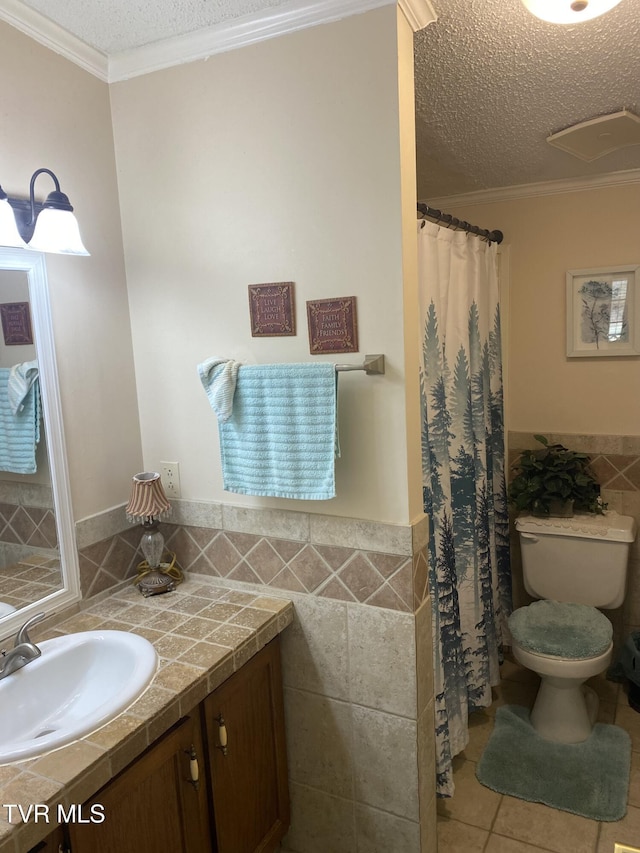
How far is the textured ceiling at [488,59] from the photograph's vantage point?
4.68ft

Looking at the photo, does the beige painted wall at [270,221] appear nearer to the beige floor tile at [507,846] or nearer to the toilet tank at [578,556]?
the beige floor tile at [507,846]

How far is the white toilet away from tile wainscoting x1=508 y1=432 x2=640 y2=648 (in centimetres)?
12

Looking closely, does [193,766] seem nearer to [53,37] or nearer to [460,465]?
[460,465]

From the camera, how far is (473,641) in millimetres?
2246

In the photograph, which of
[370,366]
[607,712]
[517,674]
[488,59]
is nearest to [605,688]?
[607,712]

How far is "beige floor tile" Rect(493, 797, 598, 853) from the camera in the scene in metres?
1.86

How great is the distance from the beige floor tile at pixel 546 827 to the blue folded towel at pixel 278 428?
1373 millimetres

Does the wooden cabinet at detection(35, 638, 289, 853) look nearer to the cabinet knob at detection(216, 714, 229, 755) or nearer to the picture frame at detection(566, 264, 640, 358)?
the cabinet knob at detection(216, 714, 229, 755)

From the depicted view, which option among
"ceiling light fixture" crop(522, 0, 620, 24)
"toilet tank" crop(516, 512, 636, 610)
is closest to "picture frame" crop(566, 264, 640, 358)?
"toilet tank" crop(516, 512, 636, 610)

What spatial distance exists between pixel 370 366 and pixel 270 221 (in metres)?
0.49

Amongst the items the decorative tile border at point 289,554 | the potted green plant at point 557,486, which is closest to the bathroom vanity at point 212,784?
the decorative tile border at point 289,554

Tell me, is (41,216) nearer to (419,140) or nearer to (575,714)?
(419,140)

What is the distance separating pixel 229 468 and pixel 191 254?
2.05ft

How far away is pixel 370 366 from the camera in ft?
4.77
